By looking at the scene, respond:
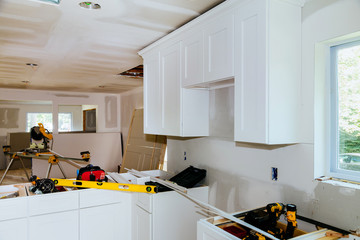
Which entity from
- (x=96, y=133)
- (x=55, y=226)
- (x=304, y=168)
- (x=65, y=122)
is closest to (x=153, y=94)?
(x=55, y=226)

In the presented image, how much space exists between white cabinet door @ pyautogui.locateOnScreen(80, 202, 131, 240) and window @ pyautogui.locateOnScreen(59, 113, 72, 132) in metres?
8.11

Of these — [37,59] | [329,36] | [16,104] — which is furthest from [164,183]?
[16,104]

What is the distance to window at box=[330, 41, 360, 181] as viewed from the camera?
1.76 metres

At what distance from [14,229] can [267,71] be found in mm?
2719

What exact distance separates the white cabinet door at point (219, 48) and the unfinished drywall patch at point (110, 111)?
5.83 meters

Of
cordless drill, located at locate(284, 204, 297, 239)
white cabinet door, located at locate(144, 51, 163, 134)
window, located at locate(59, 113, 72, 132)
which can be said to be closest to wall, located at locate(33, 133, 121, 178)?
window, located at locate(59, 113, 72, 132)

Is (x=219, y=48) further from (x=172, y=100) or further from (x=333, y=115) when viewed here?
(x=333, y=115)

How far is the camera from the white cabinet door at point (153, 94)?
307cm

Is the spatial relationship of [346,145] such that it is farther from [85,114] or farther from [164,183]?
[85,114]

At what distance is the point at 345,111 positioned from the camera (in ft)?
5.99

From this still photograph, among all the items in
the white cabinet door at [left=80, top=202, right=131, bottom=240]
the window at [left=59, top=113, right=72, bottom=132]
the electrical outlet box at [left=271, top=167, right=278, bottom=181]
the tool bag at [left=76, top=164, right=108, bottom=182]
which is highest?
the window at [left=59, top=113, right=72, bottom=132]

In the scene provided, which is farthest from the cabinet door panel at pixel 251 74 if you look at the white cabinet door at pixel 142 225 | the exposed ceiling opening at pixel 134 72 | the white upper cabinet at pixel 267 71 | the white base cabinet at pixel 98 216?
the exposed ceiling opening at pixel 134 72

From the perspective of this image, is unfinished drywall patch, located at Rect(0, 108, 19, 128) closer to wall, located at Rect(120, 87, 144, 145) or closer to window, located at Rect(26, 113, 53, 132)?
window, located at Rect(26, 113, 53, 132)

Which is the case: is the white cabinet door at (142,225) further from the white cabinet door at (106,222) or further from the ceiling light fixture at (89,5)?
the ceiling light fixture at (89,5)
